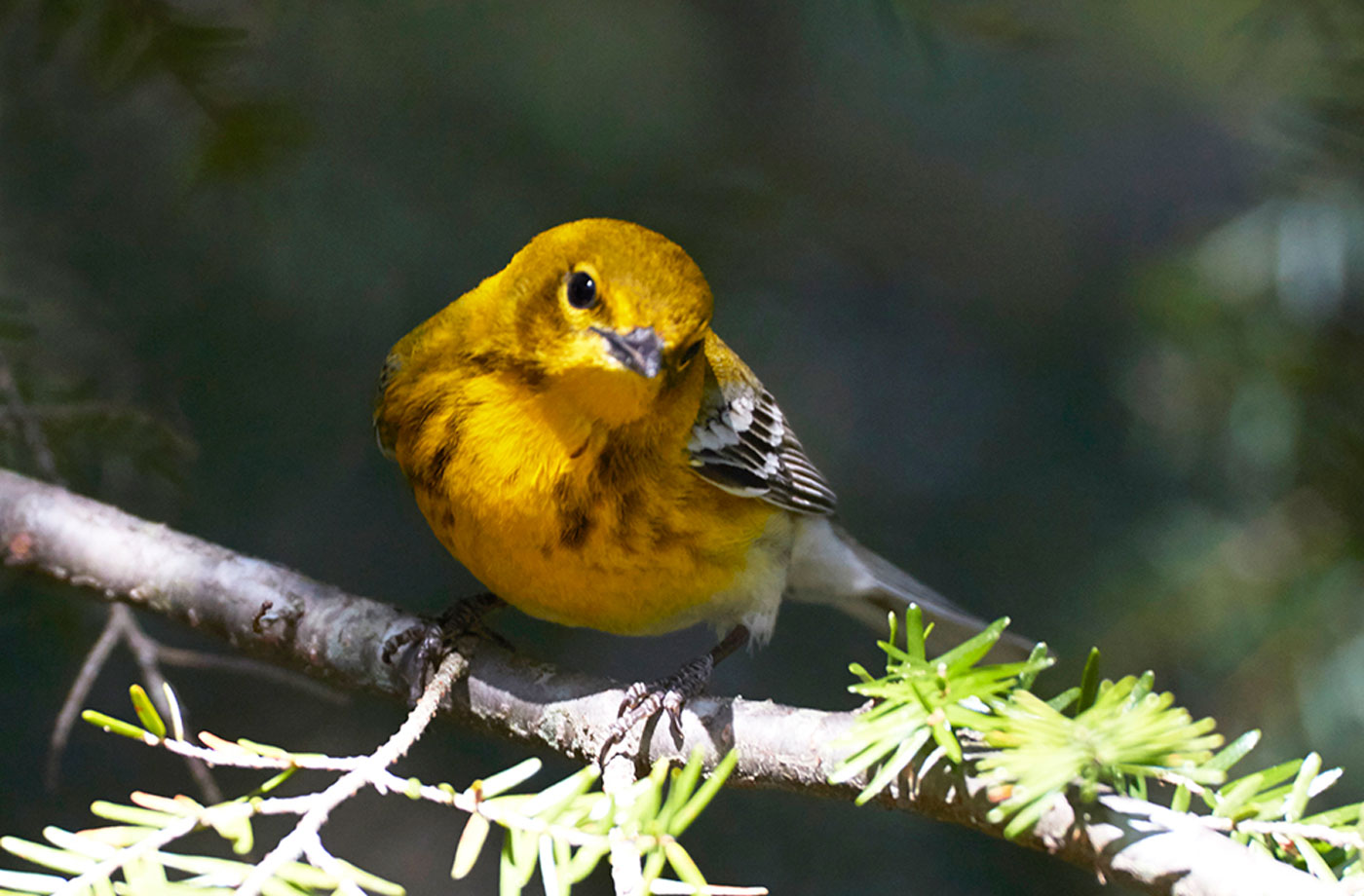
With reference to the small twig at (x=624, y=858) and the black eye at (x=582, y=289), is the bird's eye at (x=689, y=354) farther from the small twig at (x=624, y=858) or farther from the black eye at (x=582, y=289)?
the small twig at (x=624, y=858)

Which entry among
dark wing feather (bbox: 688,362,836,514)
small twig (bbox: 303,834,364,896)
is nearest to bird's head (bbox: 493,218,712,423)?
dark wing feather (bbox: 688,362,836,514)

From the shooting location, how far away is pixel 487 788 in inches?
31.3

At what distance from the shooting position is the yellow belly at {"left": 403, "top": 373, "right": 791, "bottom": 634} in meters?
1.35

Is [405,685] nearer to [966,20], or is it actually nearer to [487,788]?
[487,788]

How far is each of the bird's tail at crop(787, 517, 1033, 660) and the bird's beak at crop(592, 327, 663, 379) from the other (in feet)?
2.76

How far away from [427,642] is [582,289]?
0.61 meters

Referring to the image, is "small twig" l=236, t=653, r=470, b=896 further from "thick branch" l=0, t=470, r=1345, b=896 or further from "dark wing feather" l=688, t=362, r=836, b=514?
"dark wing feather" l=688, t=362, r=836, b=514

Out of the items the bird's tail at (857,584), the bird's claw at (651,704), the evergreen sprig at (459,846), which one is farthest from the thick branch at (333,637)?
the bird's tail at (857,584)

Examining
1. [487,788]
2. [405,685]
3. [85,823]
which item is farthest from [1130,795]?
[85,823]

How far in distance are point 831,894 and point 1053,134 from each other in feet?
7.05

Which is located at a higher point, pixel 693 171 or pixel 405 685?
pixel 693 171

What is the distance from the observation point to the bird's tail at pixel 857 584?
199cm

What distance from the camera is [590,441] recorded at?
53.5 inches

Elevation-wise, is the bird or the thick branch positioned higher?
the bird
